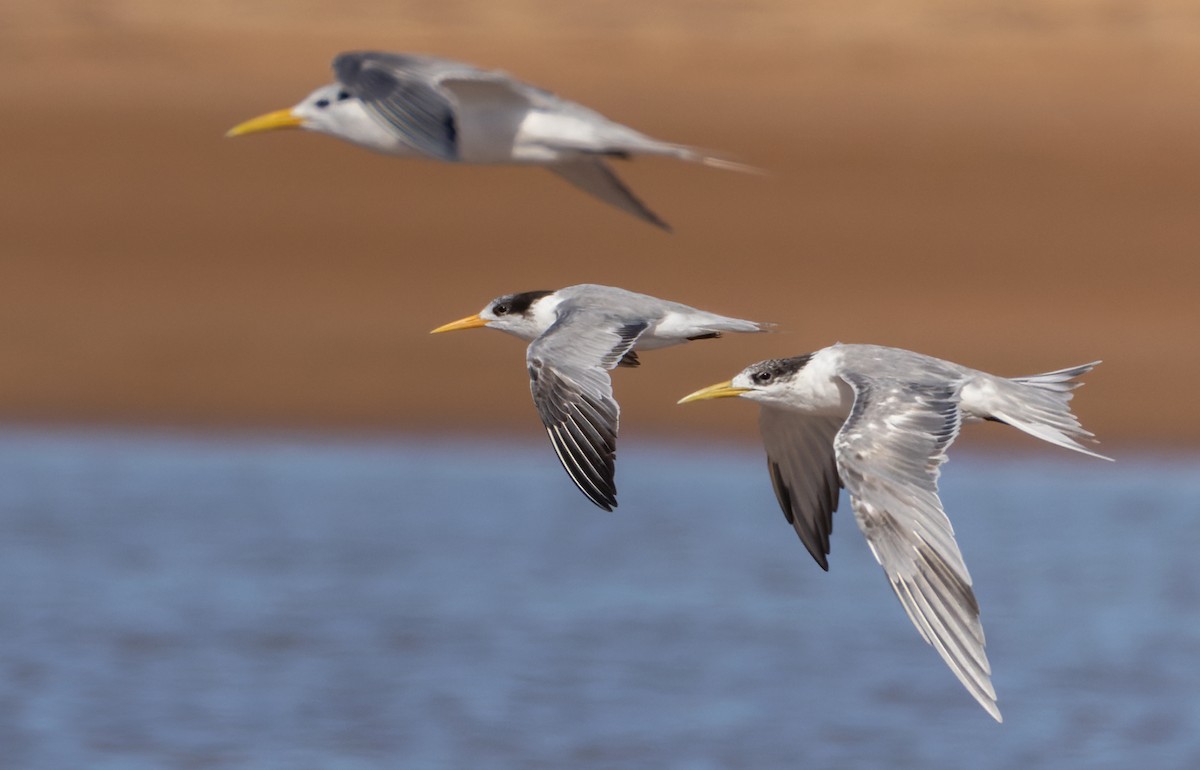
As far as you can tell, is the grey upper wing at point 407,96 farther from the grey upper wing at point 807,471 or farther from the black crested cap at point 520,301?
the grey upper wing at point 807,471

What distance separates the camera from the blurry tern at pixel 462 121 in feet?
32.1

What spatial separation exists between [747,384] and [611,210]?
1253 cm

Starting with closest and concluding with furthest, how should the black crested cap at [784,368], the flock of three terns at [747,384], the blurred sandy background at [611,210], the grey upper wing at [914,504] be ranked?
1. the grey upper wing at [914,504]
2. the flock of three terns at [747,384]
3. the black crested cap at [784,368]
4. the blurred sandy background at [611,210]

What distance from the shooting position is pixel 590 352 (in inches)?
344

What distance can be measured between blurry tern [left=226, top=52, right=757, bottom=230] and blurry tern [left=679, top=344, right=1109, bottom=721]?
1205 mm

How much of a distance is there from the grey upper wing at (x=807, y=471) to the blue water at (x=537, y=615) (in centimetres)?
318

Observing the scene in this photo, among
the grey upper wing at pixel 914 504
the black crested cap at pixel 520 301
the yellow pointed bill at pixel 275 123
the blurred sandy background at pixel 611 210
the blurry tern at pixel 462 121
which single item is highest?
the blurred sandy background at pixel 611 210

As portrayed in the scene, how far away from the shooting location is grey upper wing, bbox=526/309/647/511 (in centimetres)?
827

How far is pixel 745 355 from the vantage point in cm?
1964

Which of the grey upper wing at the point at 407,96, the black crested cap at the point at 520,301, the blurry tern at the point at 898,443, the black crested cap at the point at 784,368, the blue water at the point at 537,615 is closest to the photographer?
the blurry tern at the point at 898,443

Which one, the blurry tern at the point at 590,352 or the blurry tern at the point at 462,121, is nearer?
the blurry tern at the point at 590,352

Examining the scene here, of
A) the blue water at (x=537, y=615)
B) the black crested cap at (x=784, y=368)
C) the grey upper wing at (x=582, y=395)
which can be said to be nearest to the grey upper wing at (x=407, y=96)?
the grey upper wing at (x=582, y=395)

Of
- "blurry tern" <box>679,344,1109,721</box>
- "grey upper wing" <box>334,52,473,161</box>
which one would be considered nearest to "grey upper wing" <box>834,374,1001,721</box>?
"blurry tern" <box>679,344,1109,721</box>

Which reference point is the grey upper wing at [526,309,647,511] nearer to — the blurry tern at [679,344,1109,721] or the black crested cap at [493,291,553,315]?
the blurry tern at [679,344,1109,721]
